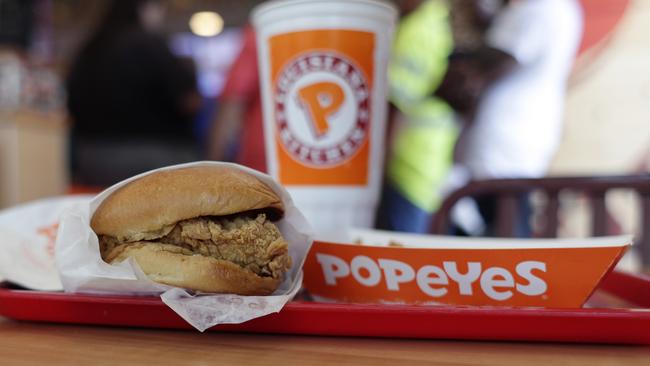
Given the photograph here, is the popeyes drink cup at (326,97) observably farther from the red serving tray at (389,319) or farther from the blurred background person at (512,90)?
the blurred background person at (512,90)

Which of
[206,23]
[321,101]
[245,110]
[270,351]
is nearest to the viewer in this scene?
[270,351]

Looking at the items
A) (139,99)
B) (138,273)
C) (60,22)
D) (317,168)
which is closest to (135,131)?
(139,99)

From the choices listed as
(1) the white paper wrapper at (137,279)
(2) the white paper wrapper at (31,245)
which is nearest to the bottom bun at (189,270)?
(1) the white paper wrapper at (137,279)

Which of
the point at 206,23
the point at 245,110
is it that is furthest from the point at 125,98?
the point at 206,23

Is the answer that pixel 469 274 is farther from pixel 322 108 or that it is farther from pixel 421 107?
pixel 421 107

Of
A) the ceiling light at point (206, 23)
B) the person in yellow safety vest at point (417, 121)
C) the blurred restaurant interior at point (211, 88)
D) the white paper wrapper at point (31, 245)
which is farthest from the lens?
the ceiling light at point (206, 23)
